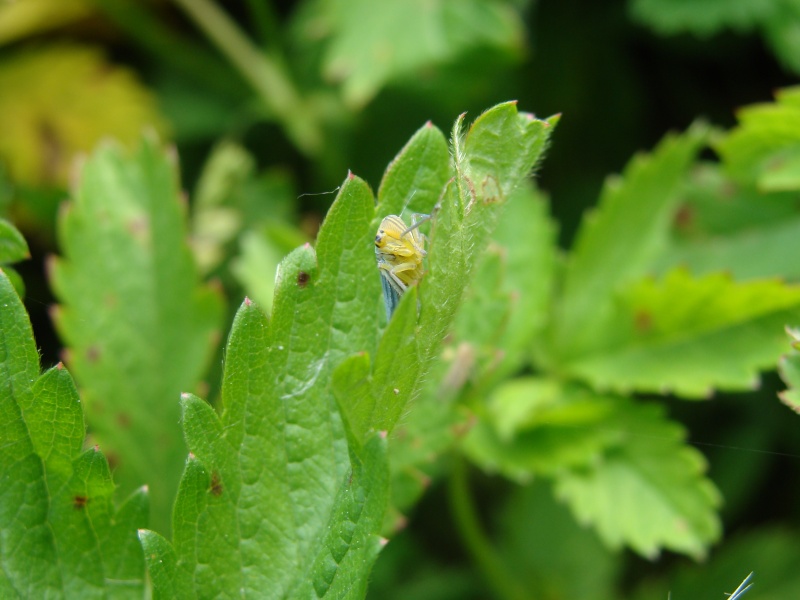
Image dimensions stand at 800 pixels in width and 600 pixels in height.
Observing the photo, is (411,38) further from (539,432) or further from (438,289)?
(438,289)

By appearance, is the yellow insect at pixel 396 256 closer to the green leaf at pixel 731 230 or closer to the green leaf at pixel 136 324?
the green leaf at pixel 136 324

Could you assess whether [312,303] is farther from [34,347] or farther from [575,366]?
[575,366]

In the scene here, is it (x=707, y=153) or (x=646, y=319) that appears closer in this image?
(x=646, y=319)

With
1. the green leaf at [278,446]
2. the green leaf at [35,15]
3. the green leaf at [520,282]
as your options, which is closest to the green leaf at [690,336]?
the green leaf at [520,282]

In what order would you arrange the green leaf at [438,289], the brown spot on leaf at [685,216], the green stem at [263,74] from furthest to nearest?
the green stem at [263,74], the brown spot on leaf at [685,216], the green leaf at [438,289]

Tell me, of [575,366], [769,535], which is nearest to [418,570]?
[575,366]
